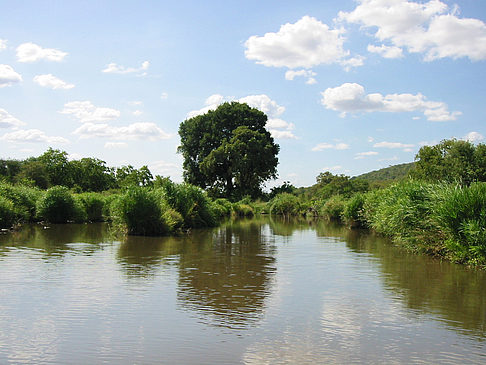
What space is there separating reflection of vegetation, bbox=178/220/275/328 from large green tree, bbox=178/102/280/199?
4122cm

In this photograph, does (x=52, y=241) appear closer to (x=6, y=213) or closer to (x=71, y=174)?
(x=6, y=213)

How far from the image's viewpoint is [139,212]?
2250 cm

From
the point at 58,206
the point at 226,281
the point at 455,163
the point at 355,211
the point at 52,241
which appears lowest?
the point at 226,281

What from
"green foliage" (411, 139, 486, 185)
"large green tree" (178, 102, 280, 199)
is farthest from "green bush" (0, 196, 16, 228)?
"green foliage" (411, 139, 486, 185)

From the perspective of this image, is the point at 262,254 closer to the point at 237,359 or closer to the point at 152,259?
the point at 152,259

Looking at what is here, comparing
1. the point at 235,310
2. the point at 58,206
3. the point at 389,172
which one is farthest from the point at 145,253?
the point at 389,172

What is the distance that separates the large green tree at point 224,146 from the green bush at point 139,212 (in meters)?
35.6

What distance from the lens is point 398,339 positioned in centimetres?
703

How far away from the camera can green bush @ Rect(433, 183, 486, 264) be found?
12.7 metres

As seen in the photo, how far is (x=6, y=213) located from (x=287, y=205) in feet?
136

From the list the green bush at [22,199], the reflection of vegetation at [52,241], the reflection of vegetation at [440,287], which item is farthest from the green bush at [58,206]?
the reflection of vegetation at [440,287]

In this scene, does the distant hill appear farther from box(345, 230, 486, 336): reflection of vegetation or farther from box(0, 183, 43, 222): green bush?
box(345, 230, 486, 336): reflection of vegetation

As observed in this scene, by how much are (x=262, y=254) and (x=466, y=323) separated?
9.72 m

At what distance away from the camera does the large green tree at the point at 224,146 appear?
59.5m
